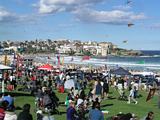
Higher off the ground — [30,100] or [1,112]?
[1,112]

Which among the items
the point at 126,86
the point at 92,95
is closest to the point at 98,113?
the point at 92,95

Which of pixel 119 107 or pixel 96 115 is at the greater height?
pixel 96 115

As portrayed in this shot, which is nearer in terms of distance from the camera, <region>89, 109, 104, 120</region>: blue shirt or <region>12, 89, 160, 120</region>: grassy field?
<region>89, 109, 104, 120</region>: blue shirt

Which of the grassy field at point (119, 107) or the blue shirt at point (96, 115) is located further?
the grassy field at point (119, 107)

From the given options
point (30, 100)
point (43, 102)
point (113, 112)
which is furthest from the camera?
point (30, 100)

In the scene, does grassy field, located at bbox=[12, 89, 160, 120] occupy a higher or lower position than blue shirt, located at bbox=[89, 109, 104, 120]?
lower

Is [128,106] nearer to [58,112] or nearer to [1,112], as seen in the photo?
[58,112]

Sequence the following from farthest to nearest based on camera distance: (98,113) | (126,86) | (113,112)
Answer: (126,86) → (113,112) → (98,113)

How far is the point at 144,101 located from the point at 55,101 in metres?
9.14

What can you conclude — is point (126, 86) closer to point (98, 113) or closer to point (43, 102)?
point (43, 102)

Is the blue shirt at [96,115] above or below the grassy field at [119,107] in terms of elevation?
above

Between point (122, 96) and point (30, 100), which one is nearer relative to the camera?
point (30, 100)

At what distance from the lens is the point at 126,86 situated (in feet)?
122

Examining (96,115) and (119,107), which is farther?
(119,107)
